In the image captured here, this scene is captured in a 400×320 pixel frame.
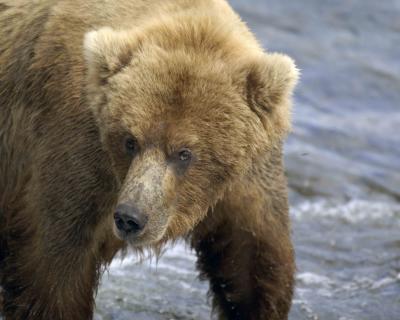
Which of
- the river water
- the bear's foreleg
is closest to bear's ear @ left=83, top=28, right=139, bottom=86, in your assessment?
the bear's foreleg

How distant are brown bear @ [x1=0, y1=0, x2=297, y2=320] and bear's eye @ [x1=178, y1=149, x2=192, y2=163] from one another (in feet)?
0.05

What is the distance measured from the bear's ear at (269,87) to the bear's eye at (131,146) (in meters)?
0.60

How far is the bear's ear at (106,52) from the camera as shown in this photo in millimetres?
5516

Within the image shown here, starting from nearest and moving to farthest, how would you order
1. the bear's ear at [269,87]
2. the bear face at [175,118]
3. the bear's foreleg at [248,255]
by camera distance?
the bear face at [175,118] < the bear's ear at [269,87] < the bear's foreleg at [248,255]

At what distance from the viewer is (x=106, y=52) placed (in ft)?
18.1

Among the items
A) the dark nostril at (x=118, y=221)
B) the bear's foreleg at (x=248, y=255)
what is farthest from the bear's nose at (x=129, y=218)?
the bear's foreleg at (x=248, y=255)

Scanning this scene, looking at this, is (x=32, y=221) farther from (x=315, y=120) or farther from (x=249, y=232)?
(x=315, y=120)

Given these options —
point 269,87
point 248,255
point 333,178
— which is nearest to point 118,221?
point 269,87

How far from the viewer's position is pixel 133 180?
5.24 m

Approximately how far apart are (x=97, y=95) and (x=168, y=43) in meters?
0.44

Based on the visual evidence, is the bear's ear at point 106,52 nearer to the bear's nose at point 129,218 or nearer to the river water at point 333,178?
the bear's nose at point 129,218

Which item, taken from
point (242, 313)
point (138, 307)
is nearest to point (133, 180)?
point (242, 313)

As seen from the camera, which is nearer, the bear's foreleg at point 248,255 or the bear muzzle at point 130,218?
the bear muzzle at point 130,218

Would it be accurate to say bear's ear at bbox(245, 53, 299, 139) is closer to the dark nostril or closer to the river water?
the dark nostril
